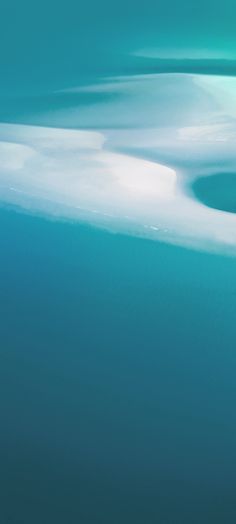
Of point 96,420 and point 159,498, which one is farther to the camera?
→ point 96,420

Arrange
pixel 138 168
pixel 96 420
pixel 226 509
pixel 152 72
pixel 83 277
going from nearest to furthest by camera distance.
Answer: pixel 226 509 → pixel 96 420 → pixel 83 277 → pixel 138 168 → pixel 152 72

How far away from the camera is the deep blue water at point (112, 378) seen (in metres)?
0.74

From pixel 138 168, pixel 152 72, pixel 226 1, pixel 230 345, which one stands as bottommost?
pixel 230 345

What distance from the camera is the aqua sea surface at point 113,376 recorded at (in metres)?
0.74

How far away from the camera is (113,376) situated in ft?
3.08

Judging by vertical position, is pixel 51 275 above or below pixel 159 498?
above

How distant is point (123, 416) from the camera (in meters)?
0.86

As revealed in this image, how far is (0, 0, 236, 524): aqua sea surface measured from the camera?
0.74 metres

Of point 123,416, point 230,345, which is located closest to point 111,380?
point 123,416

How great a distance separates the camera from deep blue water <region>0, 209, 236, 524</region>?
0.74 meters

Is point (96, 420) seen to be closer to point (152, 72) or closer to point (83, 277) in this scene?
point (83, 277)

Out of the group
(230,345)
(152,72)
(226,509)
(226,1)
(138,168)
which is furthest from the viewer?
(226,1)

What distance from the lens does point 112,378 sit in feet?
3.06

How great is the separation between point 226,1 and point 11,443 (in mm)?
2274
